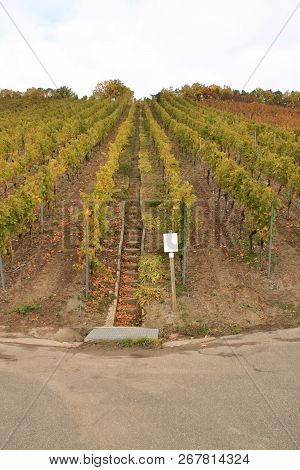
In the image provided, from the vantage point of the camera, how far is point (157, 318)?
39.7ft

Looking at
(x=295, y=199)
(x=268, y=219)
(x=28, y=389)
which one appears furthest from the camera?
(x=295, y=199)

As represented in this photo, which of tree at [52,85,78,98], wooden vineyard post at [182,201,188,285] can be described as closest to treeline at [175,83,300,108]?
tree at [52,85,78,98]

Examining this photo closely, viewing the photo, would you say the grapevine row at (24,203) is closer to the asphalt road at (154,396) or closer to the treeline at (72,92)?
→ the asphalt road at (154,396)

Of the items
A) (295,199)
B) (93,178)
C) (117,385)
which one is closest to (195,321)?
(117,385)

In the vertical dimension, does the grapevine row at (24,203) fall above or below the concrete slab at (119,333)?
above

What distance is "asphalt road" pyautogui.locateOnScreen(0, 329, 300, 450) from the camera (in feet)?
21.9

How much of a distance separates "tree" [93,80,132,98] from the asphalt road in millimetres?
94536

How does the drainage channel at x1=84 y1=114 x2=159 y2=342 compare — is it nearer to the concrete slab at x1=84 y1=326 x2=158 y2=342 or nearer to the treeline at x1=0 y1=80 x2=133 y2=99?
the concrete slab at x1=84 y1=326 x2=158 y2=342

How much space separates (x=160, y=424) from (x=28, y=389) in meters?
2.71

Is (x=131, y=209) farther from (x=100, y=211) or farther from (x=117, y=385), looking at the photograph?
(x=117, y=385)

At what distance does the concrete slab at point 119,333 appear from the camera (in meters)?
11.0

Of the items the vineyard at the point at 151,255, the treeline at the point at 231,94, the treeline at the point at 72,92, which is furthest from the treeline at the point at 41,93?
the vineyard at the point at 151,255

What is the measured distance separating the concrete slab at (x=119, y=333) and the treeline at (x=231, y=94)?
3226 inches

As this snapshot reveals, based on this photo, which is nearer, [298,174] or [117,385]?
[117,385]
